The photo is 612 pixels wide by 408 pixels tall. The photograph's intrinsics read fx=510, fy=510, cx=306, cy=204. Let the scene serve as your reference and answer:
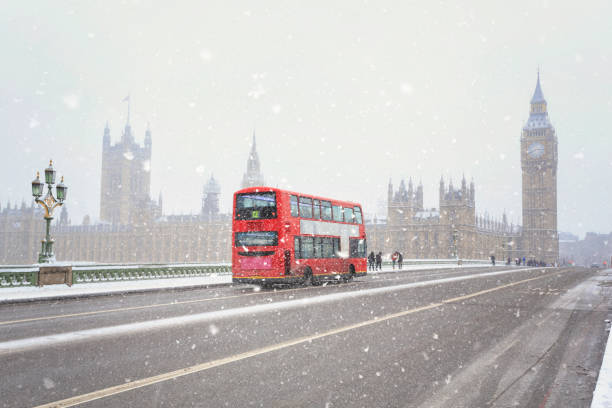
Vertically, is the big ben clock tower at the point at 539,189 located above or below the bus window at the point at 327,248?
above

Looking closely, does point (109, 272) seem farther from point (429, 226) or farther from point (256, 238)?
point (429, 226)

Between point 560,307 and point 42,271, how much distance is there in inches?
691

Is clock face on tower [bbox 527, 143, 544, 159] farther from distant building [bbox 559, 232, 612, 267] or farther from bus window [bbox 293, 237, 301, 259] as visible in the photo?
bus window [bbox 293, 237, 301, 259]

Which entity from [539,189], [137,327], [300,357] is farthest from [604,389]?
[539,189]

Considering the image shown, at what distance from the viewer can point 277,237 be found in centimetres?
1994

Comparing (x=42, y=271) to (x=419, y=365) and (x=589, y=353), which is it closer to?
(x=419, y=365)

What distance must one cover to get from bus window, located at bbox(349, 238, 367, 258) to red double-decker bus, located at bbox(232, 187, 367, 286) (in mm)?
2722

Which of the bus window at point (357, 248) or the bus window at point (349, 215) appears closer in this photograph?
the bus window at point (349, 215)

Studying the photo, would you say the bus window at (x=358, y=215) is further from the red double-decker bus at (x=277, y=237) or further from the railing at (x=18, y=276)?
the railing at (x=18, y=276)

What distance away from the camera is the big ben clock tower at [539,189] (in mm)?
120562

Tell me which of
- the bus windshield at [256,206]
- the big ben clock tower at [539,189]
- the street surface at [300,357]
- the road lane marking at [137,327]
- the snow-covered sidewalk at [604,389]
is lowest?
the road lane marking at [137,327]

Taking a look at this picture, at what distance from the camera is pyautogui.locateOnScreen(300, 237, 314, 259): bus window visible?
70.3 ft

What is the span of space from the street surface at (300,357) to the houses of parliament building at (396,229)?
77.7 m

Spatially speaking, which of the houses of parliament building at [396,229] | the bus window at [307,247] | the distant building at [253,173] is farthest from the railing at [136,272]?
the distant building at [253,173]
